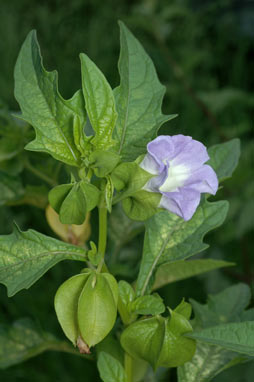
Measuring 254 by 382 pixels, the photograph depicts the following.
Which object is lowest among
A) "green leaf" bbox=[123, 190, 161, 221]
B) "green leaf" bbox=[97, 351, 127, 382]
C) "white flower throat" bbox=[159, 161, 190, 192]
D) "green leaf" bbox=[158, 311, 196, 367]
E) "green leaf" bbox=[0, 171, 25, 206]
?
"green leaf" bbox=[97, 351, 127, 382]

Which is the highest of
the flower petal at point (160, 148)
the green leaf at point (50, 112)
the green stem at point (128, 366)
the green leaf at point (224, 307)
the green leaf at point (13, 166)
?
the green leaf at point (50, 112)

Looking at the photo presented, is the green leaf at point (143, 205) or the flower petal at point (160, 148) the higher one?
the flower petal at point (160, 148)

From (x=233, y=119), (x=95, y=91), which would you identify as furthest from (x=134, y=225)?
(x=233, y=119)

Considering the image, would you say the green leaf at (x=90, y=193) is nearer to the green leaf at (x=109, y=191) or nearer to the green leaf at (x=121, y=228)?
the green leaf at (x=109, y=191)

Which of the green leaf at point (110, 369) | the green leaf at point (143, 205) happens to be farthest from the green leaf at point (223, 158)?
the green leaf at point (110, 369)

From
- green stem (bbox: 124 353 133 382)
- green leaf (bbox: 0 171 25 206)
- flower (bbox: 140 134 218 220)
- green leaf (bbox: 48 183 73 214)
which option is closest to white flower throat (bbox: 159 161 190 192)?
flower (bbox: 140 134 218 220)

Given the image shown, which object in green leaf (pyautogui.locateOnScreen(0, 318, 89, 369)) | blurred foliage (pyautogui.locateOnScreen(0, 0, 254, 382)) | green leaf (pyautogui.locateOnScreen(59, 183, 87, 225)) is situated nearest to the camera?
green leaf (pyautogui.locateOnScreen(59, 183, 87, 225))

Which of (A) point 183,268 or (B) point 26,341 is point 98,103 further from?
(B) point 26,341

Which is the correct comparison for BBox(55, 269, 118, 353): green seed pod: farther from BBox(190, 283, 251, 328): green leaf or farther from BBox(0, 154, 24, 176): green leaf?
BBox(0, 154, 24, 176): green leaf
